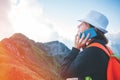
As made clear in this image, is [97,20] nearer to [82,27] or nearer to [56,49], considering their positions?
[82,27]

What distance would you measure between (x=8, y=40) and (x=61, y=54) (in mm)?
30692

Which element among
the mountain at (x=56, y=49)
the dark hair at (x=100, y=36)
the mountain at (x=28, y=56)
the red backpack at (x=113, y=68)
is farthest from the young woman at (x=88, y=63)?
the mountain at (x=56, y=49)

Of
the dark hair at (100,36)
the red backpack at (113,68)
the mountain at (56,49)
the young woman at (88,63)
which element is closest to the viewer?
the red backpack at (113,68)

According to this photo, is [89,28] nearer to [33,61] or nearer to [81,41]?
[81,41]

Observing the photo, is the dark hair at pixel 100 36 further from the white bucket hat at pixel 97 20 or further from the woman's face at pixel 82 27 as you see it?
the woman's face at pixel 82 27

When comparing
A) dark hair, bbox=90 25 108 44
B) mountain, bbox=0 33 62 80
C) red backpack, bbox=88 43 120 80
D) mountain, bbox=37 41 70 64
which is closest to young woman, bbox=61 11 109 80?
dark hair, bbox=90 25 108 44

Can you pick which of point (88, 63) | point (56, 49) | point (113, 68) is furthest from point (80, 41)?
point (56, 49)

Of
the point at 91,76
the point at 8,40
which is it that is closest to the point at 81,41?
the point at 91,76

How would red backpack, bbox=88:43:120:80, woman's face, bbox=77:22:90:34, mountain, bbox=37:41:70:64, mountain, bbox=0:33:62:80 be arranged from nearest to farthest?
red backpack, bbox=88:43:120:80 → woman's face, bbox=77:22:90:34 → mountain, bbox=0:33:62:80 → mountain, bbox=37:41:70:64

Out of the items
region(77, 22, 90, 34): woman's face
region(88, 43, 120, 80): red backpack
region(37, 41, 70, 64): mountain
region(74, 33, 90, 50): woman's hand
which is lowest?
region(88, 43, 120, 80): red backpack

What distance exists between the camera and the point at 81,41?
5043 mm

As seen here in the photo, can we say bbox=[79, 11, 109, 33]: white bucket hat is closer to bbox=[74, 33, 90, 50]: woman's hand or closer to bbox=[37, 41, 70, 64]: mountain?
bbox=[74, 33, 90, 50]: woman's hand

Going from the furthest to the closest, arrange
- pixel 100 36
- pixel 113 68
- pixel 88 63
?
pixel 100 36 → pixel 88 63 → pixel 113 68

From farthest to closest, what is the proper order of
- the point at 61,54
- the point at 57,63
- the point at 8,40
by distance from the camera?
the point at 61,54 < the point at 57,63 < the point at 8,40
